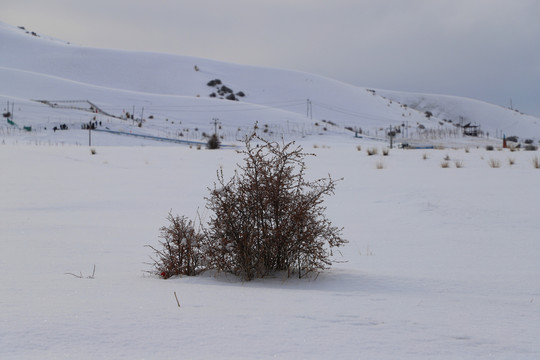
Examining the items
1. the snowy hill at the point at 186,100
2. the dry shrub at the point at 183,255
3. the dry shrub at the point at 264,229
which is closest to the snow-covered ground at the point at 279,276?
the dry shrub at the point at 264,229

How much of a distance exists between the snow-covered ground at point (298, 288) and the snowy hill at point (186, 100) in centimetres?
2026

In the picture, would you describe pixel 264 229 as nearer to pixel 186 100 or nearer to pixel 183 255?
pixel 183 255

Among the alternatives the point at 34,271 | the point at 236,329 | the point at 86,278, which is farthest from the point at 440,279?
the point at 34,271

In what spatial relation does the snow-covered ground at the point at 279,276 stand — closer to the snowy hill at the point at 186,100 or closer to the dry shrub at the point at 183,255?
the dry shrub at the point at 183,255

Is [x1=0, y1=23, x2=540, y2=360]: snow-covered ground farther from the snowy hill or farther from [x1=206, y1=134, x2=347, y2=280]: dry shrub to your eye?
the snowy hill

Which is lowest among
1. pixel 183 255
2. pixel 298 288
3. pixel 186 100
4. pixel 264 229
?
pixel 298 288

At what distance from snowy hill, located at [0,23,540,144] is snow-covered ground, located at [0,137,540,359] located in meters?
20.3

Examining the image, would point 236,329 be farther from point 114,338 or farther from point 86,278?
point 86,278

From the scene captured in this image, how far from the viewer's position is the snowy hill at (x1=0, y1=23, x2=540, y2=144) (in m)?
32.9

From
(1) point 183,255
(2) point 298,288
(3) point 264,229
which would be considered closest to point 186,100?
(1) point 183,255

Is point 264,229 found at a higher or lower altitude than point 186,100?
lower

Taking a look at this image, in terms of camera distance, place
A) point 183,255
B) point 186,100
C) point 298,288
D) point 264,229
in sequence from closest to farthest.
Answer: point 298,288, point 264,229, point 183,255, point 186,100

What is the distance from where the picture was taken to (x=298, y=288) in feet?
10.6

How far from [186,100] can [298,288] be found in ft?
131
